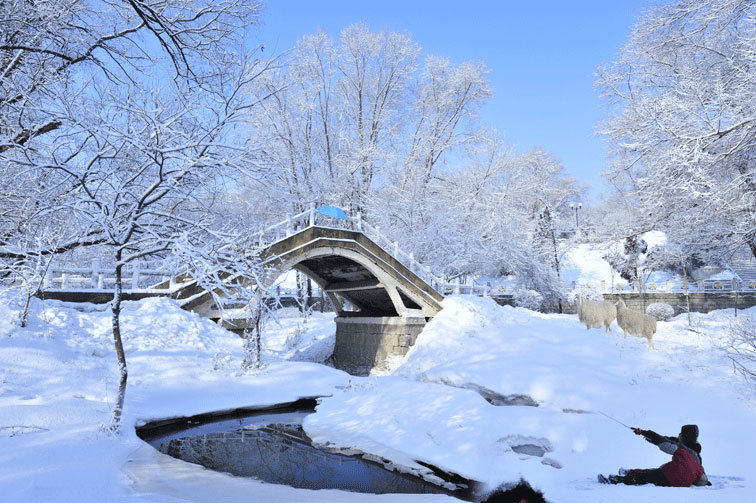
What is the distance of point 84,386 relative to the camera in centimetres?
870

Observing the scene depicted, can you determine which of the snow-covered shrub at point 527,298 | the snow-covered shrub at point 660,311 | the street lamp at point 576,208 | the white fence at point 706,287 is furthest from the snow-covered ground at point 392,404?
the street lamp at point 576,208

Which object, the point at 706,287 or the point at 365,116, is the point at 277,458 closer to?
the point at 365,116

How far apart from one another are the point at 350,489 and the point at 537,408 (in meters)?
4.19

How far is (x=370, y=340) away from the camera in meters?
20.1

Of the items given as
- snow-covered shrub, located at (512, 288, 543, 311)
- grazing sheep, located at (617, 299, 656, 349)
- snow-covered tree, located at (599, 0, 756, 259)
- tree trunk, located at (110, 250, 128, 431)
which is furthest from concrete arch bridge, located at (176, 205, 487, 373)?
snow-covered tree, located at (599, 0, 756, 259)

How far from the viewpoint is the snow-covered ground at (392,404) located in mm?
5527

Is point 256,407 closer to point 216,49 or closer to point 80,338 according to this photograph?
point 80,338

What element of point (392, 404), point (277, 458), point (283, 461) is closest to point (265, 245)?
point (392, 404)

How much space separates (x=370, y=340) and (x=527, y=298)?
34.2ft

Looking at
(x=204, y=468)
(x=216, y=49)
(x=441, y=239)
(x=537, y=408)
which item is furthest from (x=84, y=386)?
(x=441, y=239)

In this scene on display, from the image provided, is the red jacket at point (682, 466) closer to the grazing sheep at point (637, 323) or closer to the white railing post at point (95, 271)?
the grazing sheep at point (637, 323)

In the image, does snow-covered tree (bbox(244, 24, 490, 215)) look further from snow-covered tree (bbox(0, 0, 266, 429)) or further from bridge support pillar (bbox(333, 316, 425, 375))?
snow-covered tree (bbox(0, 0, 266, 429))

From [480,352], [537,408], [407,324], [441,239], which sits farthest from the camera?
[441,239]

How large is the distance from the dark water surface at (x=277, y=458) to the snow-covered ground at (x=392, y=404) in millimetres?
441
